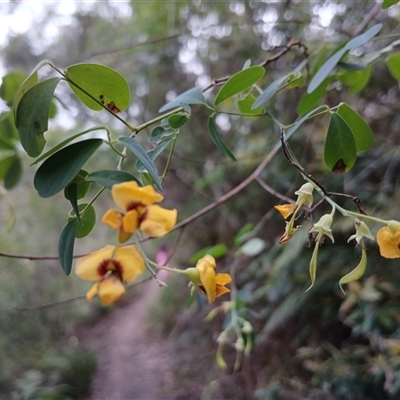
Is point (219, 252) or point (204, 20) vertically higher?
point (204, 20)

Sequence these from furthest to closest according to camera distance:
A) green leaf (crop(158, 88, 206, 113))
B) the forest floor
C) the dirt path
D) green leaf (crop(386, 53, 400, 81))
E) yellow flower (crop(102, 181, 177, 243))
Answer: the dirt path, the forest floor, green leaf (crop(386, 53, 400, 81)), green leaf (crop(158, 88, 206, 113)), yellow flower (crop(102, 181, 177, 243))

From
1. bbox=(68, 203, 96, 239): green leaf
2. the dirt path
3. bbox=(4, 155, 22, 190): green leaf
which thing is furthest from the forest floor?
bbox=(68, 203, 96, 239): green leaf

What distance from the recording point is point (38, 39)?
292 centimetres

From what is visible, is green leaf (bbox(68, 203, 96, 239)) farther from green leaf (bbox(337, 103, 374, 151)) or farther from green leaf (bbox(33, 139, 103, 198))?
green leaf (bbox(337, 103, 374, 151))

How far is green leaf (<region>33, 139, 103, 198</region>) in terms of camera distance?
24cm

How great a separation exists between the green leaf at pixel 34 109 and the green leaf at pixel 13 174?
28 cm

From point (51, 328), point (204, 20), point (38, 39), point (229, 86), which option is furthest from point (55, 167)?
point (38, 39)

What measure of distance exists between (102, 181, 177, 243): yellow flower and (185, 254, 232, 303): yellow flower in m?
0.04

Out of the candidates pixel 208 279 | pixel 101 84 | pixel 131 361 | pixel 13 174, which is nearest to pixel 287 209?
pixel 208 279

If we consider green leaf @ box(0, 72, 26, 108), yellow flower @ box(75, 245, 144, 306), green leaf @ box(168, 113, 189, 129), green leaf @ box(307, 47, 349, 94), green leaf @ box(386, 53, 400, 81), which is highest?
green leaf @ box(0, 72, 26, 108)

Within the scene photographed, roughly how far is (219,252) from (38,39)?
299cm

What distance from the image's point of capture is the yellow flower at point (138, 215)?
0.22m

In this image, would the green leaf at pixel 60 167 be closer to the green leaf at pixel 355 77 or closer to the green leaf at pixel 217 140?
the green leaf at pixel 217 140

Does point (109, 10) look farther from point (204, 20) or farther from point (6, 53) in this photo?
point (6, 53)
